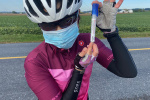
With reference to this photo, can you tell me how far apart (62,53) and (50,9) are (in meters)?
0.42

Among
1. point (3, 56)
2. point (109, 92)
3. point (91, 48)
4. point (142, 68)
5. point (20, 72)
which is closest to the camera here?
point (91, 48)

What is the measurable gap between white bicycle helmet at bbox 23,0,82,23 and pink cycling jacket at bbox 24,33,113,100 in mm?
268

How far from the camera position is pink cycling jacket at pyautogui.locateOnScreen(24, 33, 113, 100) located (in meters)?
1.45

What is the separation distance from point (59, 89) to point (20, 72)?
425 centimetres


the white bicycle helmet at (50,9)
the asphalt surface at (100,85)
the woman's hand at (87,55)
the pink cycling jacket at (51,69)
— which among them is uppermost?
the white bicycle helmet at (50,9)

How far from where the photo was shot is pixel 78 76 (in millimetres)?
1430

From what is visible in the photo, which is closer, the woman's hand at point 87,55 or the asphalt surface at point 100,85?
the woman's hand at point 87,55

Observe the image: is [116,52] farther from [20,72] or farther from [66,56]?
[20,72]

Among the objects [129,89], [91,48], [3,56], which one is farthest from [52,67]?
[3,56]

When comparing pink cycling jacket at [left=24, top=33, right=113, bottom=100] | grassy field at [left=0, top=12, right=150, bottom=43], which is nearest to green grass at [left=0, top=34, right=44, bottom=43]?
grassy field at [left=0, top=12, right=150, bottom=43]

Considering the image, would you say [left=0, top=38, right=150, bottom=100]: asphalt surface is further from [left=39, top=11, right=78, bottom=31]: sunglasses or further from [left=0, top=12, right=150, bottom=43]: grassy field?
[left=39, top=11, right=78, bottom=31]: sunglasses

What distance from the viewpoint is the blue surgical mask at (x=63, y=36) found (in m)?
1.55

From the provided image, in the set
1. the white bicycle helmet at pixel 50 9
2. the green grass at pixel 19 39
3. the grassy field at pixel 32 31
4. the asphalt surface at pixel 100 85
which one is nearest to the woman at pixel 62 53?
the white bicycle helmet at pixel 50 9

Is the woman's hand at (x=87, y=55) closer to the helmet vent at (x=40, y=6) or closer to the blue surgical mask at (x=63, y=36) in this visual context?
the blue surgical mask at (x=63, y=36)
